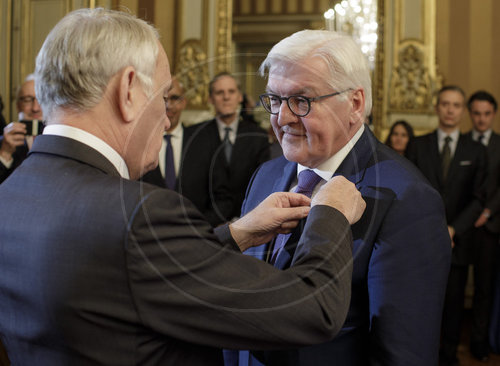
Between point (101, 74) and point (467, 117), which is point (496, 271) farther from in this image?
point (101, 74)

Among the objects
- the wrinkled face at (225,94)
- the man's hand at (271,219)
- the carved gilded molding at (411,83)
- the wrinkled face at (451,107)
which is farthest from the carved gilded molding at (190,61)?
the man's hand at (271,219)

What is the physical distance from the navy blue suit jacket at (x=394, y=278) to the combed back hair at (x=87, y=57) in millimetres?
566

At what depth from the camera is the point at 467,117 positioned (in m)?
4.91

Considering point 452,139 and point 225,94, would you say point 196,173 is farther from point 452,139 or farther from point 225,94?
point 452,139

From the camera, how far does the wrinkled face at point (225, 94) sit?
292cm

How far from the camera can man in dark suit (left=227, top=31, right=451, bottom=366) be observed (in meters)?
1.14

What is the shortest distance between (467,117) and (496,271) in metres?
1.70

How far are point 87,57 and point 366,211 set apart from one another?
2.15ft

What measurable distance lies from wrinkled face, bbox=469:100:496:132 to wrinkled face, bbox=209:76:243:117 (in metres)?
1.84

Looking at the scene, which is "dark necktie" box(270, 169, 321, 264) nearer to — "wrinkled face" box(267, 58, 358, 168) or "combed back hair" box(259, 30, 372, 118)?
"wrinkled face" box(267, 58, 358, 168)

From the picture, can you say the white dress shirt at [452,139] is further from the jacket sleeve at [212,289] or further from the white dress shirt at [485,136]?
the jacket sleeve at [212,289]

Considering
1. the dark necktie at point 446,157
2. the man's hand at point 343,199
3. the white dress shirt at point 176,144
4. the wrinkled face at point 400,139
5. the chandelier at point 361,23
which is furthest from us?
the chandelier at point 361,23

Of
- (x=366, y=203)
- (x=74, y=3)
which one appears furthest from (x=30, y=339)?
(x=74, y=3)

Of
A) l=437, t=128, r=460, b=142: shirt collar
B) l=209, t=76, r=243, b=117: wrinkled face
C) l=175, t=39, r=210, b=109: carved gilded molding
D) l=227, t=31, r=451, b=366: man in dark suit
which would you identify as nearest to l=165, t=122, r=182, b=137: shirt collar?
l=209, t=76, r=243, b=117: wrinkled face
